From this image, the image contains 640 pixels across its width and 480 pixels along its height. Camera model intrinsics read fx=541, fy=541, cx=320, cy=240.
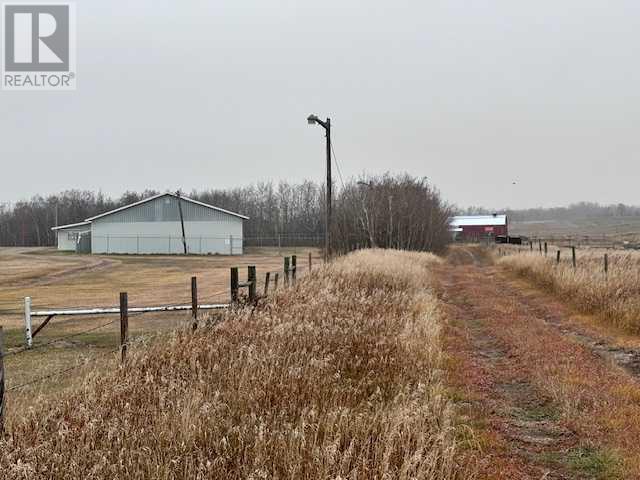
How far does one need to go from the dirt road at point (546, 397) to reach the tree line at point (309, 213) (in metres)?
30.9

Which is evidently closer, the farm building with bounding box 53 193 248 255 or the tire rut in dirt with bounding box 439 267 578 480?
the tire rut in dirt with bounding box 439 267 578 480

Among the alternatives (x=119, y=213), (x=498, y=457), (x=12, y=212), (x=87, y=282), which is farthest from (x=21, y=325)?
(x=12, y=212)

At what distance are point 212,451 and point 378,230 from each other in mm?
41943

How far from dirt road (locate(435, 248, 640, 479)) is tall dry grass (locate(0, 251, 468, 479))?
1.81 feet

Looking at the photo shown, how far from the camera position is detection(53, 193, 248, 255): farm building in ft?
215

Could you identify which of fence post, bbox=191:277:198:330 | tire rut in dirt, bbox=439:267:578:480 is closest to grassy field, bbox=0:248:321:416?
fence post, bbox=191:277:198:330

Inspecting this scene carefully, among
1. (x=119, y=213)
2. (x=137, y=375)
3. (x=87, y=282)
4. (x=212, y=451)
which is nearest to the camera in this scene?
(x=212, y=451)

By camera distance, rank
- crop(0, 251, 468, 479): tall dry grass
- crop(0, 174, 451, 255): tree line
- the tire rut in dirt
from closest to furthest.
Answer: crop(0, 251, 468, 479): tall dry grass, the tire rut in dirt, crop(0, 174, 451, 255): tree line

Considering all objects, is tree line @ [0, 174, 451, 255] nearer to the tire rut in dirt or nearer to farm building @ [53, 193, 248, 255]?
farm building @ [53, 193, 248, 255]

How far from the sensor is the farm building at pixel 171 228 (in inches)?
2579

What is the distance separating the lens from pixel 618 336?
33.9ft

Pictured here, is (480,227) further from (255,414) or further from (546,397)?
(255,414)

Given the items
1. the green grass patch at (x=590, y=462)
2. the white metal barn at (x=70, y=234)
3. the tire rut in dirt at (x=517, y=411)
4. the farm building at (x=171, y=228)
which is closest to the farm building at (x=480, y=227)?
the farm building at (x=171, y=228)

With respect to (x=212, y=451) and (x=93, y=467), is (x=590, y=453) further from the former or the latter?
(x=93, y=467)
